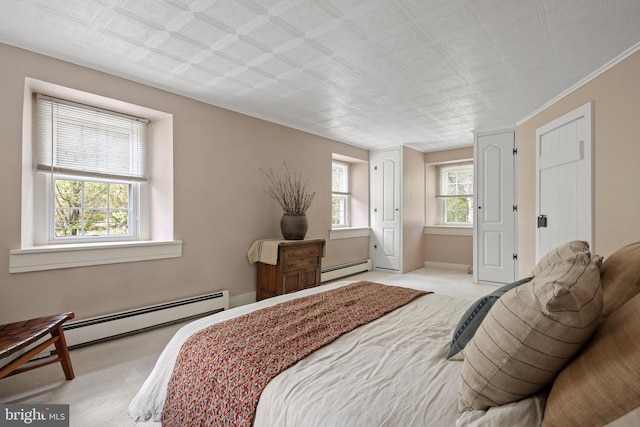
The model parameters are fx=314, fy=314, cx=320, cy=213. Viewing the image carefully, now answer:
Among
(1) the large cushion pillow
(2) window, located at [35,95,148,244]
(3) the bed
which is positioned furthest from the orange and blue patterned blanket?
(2) window, located at [35,95,148,244]

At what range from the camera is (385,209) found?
5727 mm

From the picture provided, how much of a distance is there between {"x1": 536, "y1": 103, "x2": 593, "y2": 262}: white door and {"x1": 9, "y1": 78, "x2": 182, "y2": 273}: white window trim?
380 cm

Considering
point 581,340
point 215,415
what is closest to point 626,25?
point 581,340

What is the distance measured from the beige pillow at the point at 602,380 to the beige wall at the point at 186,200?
3101mm

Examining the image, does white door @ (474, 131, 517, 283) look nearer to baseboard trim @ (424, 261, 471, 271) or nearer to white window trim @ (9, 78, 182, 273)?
baseboard trim @ (424, 261, 471, 271)

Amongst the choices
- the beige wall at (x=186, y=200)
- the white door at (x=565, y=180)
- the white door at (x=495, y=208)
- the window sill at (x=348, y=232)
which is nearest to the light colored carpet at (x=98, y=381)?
the beige wall at (x=186, y=200)

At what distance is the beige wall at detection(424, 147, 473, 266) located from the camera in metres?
5.78

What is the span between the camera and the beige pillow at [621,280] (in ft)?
3.31

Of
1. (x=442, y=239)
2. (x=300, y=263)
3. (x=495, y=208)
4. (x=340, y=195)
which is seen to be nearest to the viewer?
(x=300, y=263)

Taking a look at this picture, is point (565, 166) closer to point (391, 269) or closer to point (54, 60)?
point (391, 269)

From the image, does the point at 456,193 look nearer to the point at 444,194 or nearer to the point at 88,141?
the point at 444,194

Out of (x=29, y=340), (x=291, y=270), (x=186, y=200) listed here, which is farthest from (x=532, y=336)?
(x=186, y=200)

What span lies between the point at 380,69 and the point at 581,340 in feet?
7.98

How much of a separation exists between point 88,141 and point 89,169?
0.26 metres
